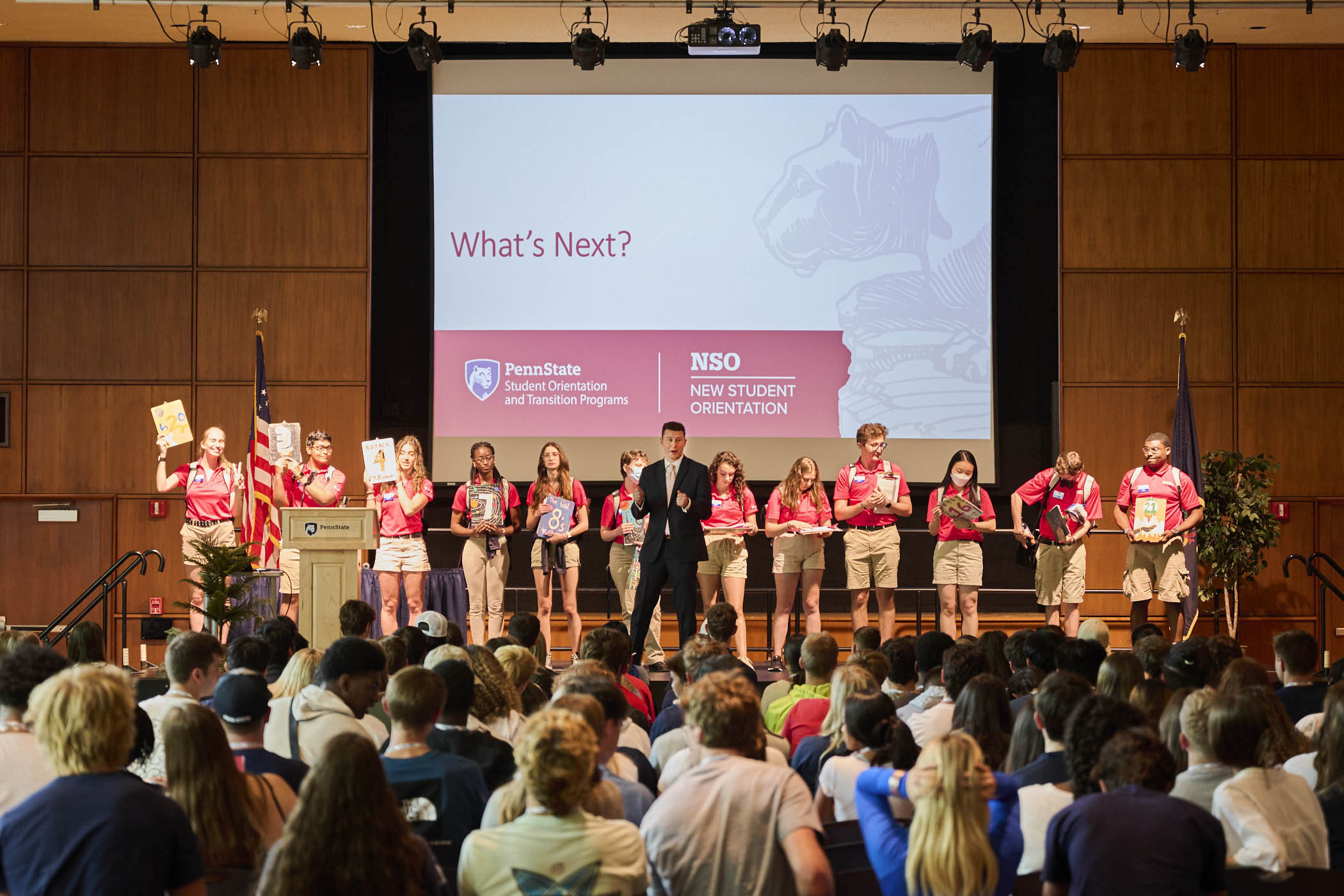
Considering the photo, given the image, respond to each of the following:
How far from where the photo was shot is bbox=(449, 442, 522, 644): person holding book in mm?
9094

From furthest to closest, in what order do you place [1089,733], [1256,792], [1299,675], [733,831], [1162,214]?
[1162,214] < [1299,675] < [1256,792] < [1089,733] < [733,831]

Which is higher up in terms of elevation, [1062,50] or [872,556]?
[1062,50]

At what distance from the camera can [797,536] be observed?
905 centimetres

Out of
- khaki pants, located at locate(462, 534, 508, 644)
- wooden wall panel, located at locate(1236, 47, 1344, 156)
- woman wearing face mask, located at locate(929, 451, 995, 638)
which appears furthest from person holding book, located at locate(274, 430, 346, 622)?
wooden wall panel, located at locate(1236, 47, 1344, 156)

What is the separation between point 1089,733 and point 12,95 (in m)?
10.7

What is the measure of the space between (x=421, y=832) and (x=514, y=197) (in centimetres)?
842

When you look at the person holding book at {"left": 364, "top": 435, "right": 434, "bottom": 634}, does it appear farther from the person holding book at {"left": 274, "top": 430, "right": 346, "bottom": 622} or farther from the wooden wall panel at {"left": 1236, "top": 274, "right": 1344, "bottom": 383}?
the wooden wall panel at {"left": 1236, "top": 274, "right": 1344, "bottom": 383}

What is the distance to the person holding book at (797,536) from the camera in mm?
9047

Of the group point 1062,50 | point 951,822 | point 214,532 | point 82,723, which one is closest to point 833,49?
point 1062,50

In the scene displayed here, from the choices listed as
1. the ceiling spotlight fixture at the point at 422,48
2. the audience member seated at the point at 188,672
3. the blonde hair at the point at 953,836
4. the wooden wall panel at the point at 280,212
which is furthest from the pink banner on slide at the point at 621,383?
the blonde hair at the point at 953,836

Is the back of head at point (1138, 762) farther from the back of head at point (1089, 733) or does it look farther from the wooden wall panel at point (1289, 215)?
the wooden wall panel at point (1289, 215)

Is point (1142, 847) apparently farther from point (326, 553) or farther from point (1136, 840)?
point (326, 553)

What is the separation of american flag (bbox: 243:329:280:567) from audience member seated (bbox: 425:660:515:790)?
17.9 feet

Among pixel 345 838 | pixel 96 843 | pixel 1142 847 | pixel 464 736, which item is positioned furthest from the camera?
pixel 464 736
